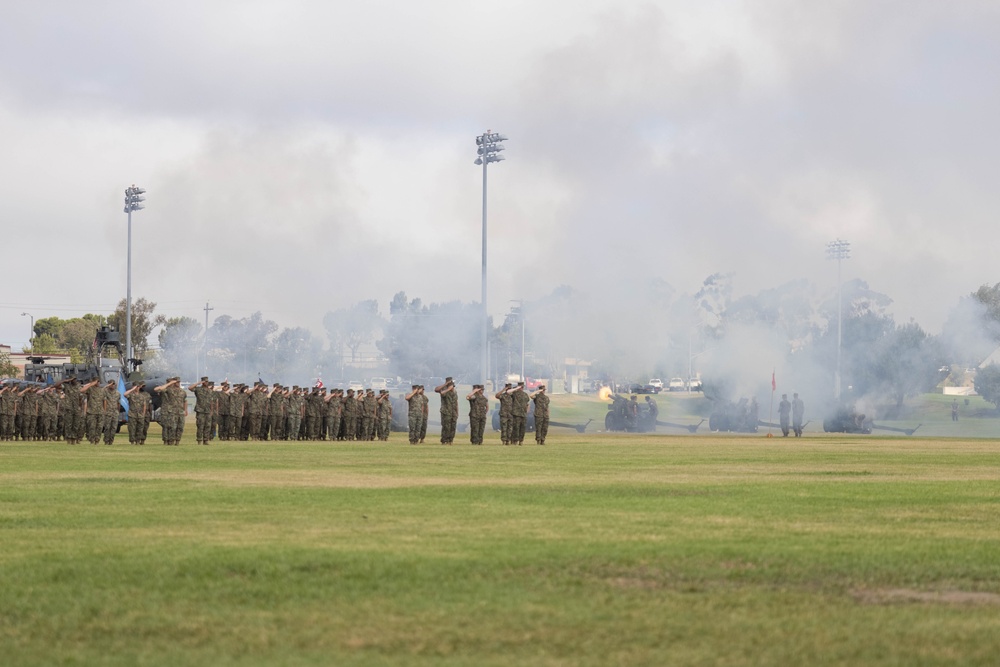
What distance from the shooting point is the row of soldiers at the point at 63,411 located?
4150 cm

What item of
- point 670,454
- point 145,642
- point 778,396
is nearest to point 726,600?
point 145,642

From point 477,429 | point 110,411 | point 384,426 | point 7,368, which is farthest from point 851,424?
point 7,368

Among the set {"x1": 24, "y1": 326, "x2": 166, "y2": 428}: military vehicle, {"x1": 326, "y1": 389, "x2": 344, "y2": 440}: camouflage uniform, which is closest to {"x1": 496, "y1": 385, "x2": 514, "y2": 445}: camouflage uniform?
{"x1": 326, "y1": 389, "x2": 344, "y2": 440}: camouflage uniform

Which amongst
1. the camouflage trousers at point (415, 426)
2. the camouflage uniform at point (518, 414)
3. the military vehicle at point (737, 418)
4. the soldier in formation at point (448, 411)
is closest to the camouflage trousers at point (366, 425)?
the camouflage trousers at point (415, 426)

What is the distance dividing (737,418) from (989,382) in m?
20.1

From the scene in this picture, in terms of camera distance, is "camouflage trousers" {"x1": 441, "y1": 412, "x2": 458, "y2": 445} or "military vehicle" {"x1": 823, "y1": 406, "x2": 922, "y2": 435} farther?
"military vehicle" {"x1": 823, "y1": 406, "x2": 922, "y2": 435}

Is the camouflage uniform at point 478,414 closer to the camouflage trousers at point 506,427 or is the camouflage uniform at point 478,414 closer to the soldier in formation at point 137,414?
the camouflage trousers at point 506,427

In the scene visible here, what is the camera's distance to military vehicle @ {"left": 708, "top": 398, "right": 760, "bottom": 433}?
62969mm

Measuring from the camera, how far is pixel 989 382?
254 feet

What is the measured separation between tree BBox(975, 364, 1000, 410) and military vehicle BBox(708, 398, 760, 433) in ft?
55.4

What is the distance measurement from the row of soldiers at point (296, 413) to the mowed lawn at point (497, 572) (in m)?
22.7

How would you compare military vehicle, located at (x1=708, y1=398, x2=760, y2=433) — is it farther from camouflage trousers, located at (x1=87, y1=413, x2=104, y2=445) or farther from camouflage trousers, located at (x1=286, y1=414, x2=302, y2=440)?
camouflage trousers, located at (x1=87, y1=413, x2=104, y2=445)

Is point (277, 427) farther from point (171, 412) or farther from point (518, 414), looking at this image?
point (518, 414)

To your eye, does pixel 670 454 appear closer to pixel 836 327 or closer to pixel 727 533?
pixel 727 533
